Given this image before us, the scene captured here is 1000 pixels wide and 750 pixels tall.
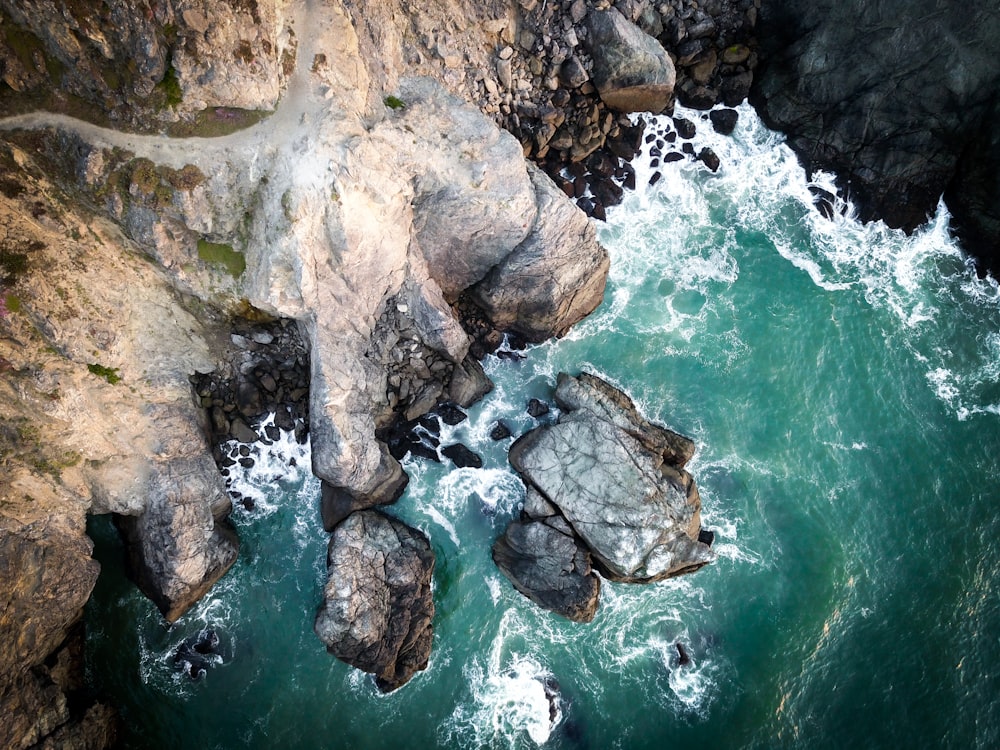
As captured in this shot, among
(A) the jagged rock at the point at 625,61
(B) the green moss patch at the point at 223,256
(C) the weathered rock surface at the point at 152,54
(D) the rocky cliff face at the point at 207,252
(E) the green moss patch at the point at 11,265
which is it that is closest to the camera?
(C) the weathered rock surface at the point at 152,54

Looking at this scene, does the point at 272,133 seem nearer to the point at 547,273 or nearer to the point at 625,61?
the point at 547,273

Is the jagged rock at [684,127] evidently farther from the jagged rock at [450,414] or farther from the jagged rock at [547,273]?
the jagged rock at [450,414]

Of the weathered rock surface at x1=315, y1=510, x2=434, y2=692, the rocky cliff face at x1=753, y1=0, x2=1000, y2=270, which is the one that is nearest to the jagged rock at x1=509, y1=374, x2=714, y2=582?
the weathered rock surface at x1=315, y1=510, x2=434, y2=692

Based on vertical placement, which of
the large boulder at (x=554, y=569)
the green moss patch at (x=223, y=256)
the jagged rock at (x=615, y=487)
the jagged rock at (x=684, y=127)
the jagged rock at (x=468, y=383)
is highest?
the green moss patch at (x=223, y=256)

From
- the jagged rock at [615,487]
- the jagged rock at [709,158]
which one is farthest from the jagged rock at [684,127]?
the jagged rock at [615,487]

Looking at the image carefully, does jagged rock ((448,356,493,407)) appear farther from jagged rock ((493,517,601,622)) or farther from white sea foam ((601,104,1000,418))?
white sea foam ((601,104,1000,418))

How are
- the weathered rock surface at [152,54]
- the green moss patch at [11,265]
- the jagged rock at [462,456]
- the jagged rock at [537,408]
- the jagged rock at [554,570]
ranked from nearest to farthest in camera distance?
the weathered rock surface at [152,54] < the green moss patch at [11,265] < the jagged rock at [554,570] < the jagged rock at [462,456] < the jagged rock at [537,408]

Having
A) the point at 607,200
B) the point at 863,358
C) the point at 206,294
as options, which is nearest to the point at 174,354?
the point at 206,294
